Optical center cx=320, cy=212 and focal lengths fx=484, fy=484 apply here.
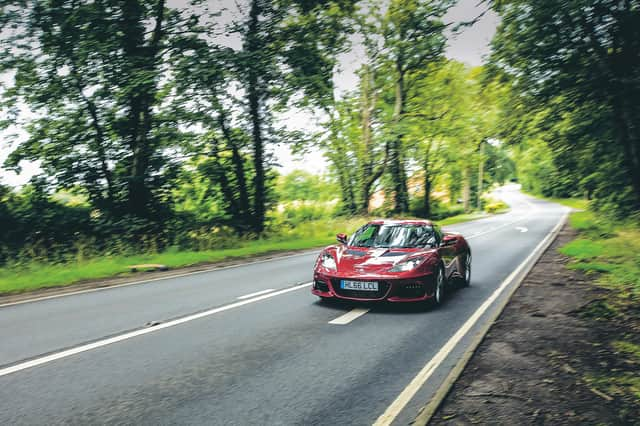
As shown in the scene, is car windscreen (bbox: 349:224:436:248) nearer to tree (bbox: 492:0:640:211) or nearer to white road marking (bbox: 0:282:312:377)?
white road marking (bbox: 0:282:312:377)

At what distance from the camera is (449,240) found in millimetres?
8922

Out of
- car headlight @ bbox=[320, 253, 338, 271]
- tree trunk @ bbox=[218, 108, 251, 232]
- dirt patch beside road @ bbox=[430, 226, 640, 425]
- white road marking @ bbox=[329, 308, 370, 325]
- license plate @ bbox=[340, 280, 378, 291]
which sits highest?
tree trunk @ bbox=[218, 108, 251, 232]

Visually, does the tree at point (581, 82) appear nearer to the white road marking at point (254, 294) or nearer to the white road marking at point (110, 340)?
the white road marking at point (254, 294)

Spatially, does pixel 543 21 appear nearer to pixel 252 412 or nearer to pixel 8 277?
pixel 252 412

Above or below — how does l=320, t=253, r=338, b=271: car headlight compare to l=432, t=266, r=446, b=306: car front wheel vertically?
above

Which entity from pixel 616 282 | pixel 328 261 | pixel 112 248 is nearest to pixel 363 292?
pixel 328 261

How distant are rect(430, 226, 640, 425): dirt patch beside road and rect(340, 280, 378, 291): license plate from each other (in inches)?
71.8

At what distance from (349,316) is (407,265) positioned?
122cm

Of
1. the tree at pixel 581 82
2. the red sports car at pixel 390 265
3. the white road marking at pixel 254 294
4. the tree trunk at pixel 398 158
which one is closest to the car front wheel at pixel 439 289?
the red sports car at pixel 390 265

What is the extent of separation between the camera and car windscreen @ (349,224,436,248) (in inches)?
334

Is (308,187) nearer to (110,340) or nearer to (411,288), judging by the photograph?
(411,288)

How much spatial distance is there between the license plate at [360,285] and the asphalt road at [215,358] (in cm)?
41

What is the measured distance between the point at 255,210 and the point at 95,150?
7535 millimetres

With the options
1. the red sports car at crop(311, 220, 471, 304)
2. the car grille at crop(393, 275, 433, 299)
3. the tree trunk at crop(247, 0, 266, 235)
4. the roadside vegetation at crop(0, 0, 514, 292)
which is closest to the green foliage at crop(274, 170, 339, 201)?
the roadside vegetation at crop(0, 0, 514, 292)
